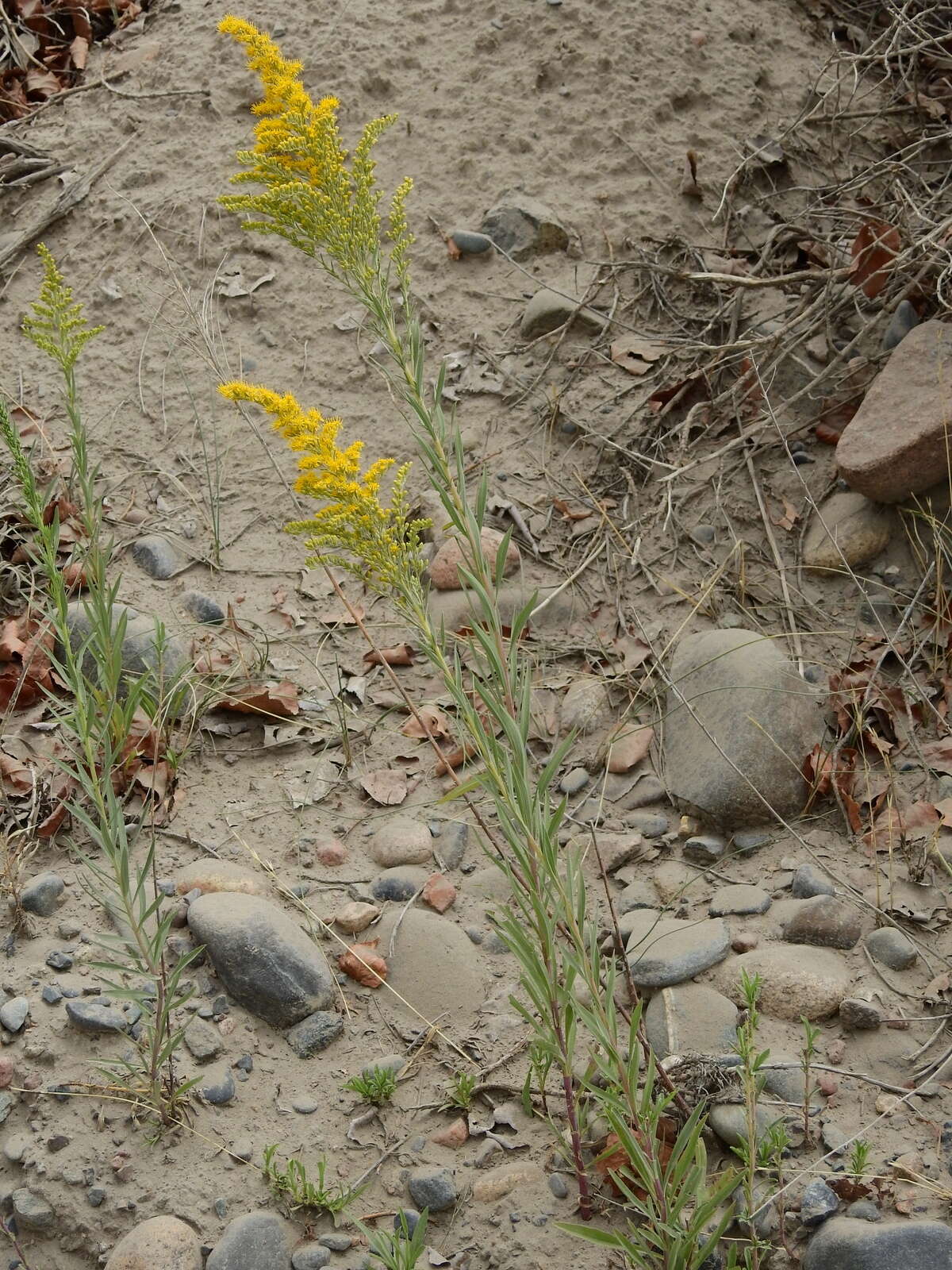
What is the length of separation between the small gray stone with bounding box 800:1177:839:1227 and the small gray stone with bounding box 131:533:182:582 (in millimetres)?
2657

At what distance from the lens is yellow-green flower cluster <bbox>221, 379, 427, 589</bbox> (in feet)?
6.31

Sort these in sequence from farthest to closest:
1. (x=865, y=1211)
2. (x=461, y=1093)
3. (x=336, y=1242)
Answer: (x=461, y=1093) < (x=336, y=1242) < (x=865, y=1211)

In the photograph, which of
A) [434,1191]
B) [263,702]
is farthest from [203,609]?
[434,1191]

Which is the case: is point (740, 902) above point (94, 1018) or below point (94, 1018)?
below

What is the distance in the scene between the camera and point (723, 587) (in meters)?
3.66

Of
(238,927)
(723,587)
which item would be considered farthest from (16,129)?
(238,927)

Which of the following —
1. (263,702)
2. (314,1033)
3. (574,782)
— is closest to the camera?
(314,1033)

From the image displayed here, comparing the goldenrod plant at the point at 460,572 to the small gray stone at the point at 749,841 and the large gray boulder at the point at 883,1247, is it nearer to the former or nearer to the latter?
the large gray boulder at the point at 883,1247

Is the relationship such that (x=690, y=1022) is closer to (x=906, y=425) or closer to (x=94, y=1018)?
(x=94, y=1018)

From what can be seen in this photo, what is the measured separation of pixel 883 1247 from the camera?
6.35 feet

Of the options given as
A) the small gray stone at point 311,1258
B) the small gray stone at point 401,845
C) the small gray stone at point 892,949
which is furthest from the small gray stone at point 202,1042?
the small gray stone at point 892,949

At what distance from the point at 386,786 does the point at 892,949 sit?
4.57 ft

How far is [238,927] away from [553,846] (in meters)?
1.01

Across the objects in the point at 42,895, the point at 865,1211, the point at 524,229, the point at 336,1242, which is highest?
the point at 524,229
